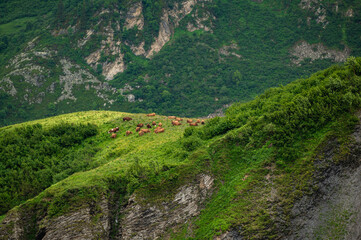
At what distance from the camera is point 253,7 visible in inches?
7357

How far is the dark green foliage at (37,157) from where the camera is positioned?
123ft

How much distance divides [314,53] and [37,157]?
474 feet

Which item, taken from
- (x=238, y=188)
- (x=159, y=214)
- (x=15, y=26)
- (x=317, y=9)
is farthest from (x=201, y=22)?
(x=159, y=214)

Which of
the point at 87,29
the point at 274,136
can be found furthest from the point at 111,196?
the point at 87,29

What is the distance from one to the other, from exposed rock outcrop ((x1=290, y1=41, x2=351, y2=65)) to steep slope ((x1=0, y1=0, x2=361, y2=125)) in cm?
43

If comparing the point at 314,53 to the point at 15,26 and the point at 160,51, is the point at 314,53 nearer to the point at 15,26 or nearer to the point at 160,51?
the point at 160,51

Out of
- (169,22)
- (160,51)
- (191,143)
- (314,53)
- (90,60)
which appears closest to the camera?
(191,143)

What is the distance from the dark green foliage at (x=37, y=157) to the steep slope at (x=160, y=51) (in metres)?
105

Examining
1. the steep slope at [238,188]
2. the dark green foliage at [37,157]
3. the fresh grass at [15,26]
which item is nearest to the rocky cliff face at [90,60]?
the fresh grass at [15,26]

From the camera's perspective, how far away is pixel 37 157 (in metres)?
41.7

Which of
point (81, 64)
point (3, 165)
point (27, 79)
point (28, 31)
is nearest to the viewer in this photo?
point (3, 165)

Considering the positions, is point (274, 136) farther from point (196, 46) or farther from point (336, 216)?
point (196, 46)

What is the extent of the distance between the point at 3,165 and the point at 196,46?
5713 inches

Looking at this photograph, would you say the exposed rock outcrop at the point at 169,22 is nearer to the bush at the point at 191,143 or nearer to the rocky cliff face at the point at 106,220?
the bush at the point at 191,143
